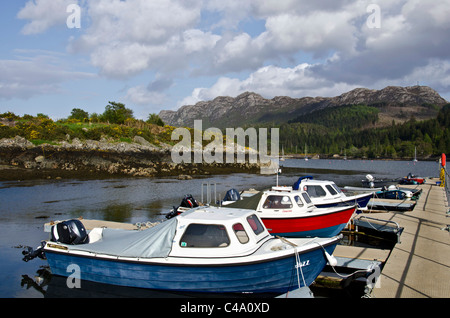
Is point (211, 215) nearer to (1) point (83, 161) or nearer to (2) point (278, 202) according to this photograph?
(2) point (278, 202)

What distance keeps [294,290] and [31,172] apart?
153 feet

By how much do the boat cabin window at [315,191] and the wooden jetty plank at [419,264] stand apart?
4.22 meters

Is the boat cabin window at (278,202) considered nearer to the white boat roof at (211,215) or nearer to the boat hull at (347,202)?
the boat hull at (347,202)

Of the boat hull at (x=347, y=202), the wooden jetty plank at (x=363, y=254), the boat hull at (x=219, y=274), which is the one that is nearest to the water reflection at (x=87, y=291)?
the boat hull at (x=219, y=274)

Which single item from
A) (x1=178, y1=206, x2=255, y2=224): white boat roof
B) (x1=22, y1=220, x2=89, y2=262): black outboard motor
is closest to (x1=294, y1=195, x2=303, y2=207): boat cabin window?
(x1=178, y1=206, x2=255, y2=224): white boat roof

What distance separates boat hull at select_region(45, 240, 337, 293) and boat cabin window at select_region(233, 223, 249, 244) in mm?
959

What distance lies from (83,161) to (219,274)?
5001 centimetres

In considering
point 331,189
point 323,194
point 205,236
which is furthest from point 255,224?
point 331,189

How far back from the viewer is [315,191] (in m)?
18.4

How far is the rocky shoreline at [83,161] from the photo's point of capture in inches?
1890

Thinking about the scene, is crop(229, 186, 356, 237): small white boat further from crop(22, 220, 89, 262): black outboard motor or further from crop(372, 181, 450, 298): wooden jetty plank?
crop(22, 220, 89, 262): black outboard motor

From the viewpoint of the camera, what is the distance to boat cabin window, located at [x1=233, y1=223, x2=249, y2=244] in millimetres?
9771

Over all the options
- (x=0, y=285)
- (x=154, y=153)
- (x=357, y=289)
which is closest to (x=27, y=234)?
(x=0, y=285)

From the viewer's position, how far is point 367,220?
18.8 m
